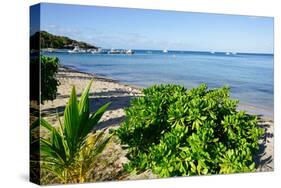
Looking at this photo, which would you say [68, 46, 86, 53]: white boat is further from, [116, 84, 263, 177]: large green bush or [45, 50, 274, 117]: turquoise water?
[116, 84, 263, 177]: large green bush

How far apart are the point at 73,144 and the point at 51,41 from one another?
1156mm

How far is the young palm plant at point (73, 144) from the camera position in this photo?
7297 millimetres

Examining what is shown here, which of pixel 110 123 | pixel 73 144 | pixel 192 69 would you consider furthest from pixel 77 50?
pixel 192 69

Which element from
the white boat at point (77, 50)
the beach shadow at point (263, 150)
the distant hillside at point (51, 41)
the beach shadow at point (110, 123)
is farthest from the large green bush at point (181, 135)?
the distant hillside at point (51, 41)

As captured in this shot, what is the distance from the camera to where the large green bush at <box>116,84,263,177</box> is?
Answer: 7.89 meters

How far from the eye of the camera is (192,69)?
8.34m

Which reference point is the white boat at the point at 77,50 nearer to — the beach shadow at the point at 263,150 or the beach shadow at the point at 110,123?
the beach shadow at the point at 110,123

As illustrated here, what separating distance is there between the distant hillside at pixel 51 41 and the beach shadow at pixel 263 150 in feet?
9.04

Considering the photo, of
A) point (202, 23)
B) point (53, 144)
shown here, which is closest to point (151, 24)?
point (202, 23)

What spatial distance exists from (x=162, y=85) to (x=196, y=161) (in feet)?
3.30

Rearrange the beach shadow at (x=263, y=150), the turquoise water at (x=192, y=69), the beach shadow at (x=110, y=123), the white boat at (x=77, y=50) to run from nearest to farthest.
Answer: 1. the white boat at (x=77, y=50)
2. the beach shadow at (x=110, y=123)
3. the turquoise water at (x=192, y=69)
4. the beach shadow at (x=263, y=150)

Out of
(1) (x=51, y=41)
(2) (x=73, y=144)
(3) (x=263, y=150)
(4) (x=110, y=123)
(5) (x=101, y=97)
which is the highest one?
(1) (x=51, y=41)

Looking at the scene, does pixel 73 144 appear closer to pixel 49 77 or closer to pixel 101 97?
pixel 101 97

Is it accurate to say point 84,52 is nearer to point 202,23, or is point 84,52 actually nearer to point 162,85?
point 162,85
